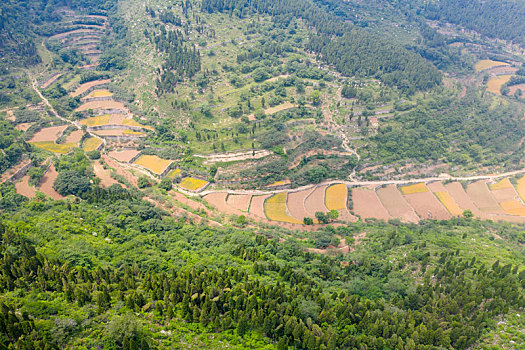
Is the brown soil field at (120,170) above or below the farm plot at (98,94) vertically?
below

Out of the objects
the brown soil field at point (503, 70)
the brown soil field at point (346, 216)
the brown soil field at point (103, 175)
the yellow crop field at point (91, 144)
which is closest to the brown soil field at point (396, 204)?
the brown soil field at point (346, 216)

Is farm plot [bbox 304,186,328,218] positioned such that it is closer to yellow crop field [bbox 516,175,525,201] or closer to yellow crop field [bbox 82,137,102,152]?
yellow crop field [bbox 516,175,525,201]

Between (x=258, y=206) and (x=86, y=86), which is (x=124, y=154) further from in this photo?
(x=258, y=206)

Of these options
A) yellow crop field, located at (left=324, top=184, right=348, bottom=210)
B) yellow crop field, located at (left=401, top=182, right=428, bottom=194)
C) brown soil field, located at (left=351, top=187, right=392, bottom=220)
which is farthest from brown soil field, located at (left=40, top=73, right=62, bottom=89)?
yellow crop field, located at (left=401, top=182, right=428, bottom=194)

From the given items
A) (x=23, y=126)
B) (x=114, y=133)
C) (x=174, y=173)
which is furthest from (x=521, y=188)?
(x=23, y=126)

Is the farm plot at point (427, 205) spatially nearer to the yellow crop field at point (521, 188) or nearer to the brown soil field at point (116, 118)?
the yellow crop field at point (521, 188)

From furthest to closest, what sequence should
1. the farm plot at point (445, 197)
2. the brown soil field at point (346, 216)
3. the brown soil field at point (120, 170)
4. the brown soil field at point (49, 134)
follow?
the brown soil field at point (49, 134) → the farm plot at point (445, 197) → the brown soil field at point (120, 170) → the brown soil field at point (346, 216)
